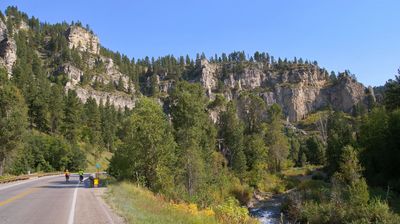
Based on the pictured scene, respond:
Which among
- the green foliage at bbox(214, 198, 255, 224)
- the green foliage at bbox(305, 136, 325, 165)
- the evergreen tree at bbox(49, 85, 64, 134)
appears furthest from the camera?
the green foliage at bbox(305, 136, 325, 165)

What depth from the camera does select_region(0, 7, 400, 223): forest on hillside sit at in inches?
1439

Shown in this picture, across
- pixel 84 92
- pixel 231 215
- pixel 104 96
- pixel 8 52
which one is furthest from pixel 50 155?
pixel 104 96

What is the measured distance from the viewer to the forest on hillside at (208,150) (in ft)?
120

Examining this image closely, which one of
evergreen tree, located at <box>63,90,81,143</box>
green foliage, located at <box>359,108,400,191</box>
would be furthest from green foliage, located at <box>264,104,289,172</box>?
evergreen tree, located at <box>63,90,81,143</box>

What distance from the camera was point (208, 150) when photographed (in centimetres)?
5362

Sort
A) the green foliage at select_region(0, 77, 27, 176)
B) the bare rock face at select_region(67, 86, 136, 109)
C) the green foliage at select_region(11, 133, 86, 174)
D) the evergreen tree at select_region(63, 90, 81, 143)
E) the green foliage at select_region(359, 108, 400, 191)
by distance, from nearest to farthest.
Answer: the green foliage at select_region(359, 108, 400, 191)
the green foliage at select_region(0, 77, 27, 176)
the green foliage at select_region(11, 133, 86, 174)
the evergreen tree at select_region(63, 90, 81, 143)
the bare rock face at select_region(67, 86, 136, 109)

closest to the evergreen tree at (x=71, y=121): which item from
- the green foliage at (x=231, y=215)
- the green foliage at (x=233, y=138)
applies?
the green foliage at (x=233, y=138)

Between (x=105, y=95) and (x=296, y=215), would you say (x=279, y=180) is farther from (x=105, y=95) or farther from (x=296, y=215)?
(x=105, y=95)

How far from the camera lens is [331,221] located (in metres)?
33.0

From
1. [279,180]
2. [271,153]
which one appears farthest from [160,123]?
[271,153]

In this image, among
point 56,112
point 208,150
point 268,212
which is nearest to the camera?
point 268,212

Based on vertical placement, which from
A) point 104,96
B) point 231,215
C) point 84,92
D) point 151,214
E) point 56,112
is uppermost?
point 84,92

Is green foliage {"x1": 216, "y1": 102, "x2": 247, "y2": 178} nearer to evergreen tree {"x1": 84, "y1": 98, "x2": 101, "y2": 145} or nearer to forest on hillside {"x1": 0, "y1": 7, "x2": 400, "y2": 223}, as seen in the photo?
forest on hillside {"x1": 0, "y1": 7, "x2": 400, "y2": 223}

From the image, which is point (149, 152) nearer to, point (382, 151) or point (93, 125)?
point (382, 151)
